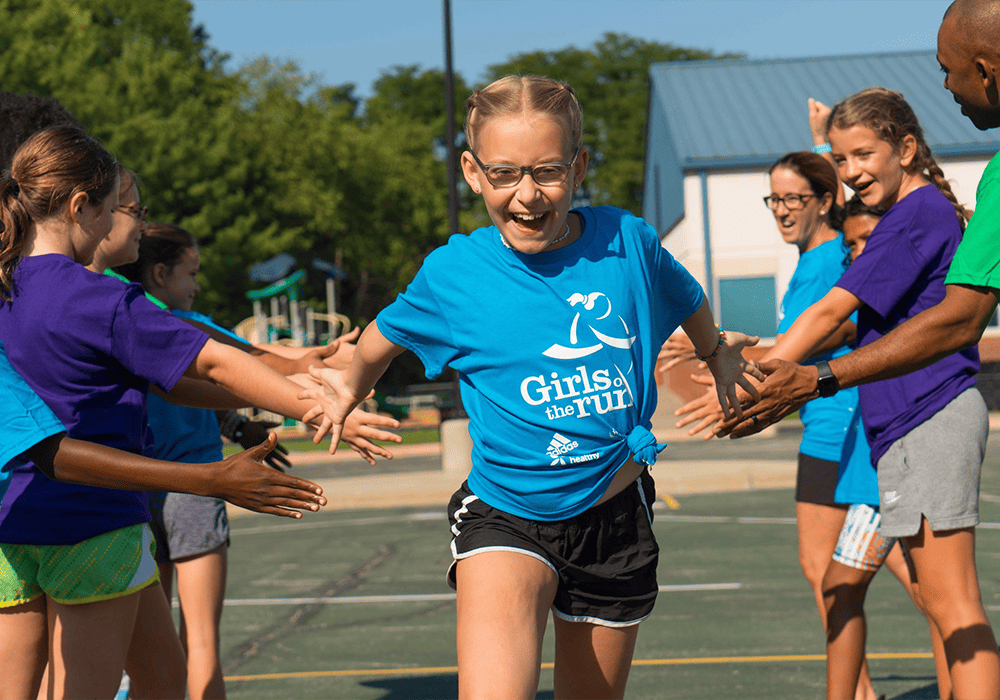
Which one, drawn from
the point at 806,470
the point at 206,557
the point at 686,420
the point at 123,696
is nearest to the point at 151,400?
the point at 206,557

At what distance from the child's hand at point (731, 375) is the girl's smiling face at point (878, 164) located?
0.98 m

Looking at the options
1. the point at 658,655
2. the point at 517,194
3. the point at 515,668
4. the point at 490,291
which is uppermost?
the point at 517,194

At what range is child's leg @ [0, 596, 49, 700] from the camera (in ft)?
9.61

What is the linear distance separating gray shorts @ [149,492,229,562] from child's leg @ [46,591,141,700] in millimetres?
1224

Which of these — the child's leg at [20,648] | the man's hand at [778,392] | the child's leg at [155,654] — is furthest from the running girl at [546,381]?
the child's leg at [155,654]

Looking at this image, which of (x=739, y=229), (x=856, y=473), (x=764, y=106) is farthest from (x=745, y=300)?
(x=856, y=473)

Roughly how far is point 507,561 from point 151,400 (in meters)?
2.03

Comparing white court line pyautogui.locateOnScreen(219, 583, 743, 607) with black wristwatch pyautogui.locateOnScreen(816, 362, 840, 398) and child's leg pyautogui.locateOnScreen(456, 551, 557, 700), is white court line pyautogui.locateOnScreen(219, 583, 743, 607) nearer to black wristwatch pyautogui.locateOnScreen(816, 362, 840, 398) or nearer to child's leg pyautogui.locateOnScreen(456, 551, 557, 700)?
black wristwatch pyautogui.locateOnScreen(816, 362, 840, 398)

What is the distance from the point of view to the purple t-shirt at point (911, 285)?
143 inches

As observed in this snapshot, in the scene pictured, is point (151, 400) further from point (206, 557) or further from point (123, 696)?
point (123, 696)

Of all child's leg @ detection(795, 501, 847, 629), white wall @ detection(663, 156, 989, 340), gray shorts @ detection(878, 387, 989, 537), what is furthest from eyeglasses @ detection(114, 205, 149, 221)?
white wall @ detection(663, 156, 989, 340)

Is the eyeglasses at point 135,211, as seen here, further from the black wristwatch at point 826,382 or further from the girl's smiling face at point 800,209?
the girl's smiling face at point 800,209


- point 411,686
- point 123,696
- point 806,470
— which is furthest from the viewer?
point 411,686

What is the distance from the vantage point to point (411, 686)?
535 centimetres
